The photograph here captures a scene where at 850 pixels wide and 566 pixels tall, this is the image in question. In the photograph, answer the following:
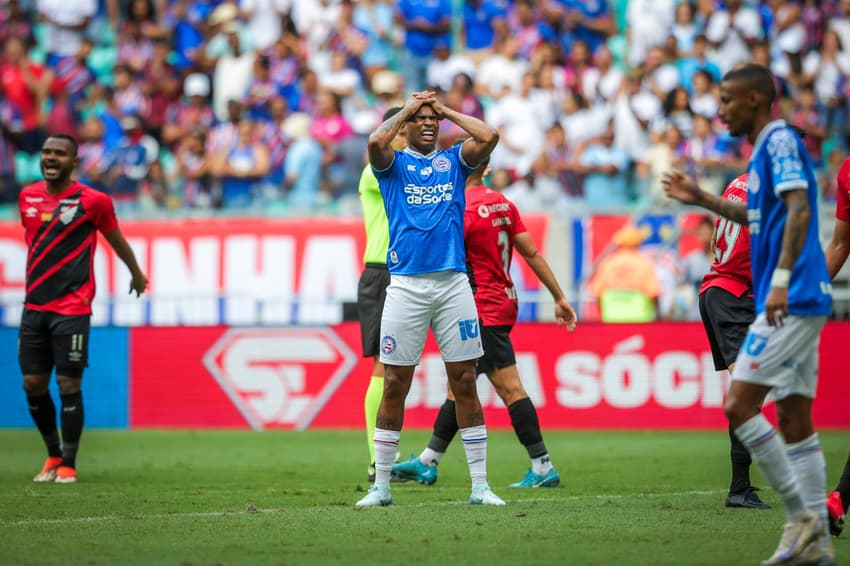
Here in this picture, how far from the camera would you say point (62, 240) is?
1116 cm

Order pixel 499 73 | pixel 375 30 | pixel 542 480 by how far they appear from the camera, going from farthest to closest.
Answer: pixel 375 30
pixel 499 73
pixel 542 480

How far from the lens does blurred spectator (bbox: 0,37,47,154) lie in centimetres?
2189

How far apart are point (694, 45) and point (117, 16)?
10.5m

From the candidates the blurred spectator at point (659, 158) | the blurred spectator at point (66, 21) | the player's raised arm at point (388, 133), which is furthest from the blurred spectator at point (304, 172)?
the player's raised arm at point (388, 133)

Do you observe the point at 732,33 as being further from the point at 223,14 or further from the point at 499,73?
the point at 223,14

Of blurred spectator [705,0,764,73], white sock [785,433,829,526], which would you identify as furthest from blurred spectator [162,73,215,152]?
white sock [785,433,829,526]

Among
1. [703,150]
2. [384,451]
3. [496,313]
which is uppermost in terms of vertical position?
[703,150]

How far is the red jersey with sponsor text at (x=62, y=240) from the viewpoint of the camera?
1113cm

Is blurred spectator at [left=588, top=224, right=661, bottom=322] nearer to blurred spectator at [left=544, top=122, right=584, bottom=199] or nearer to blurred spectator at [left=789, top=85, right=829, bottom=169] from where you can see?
blurred spectator at [left=544, top=122, right=584, bottom=199]

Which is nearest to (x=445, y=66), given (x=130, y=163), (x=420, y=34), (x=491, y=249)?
(x=420, y=34)

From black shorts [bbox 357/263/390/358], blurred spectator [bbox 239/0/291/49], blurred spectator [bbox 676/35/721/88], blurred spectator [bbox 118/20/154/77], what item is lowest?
black shorts [bbox 357/263/390/358]

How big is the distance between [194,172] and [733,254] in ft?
42.1

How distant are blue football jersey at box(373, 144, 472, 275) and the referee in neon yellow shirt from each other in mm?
2179

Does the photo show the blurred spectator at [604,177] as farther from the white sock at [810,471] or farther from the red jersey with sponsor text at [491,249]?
the white sock at [810,471]
